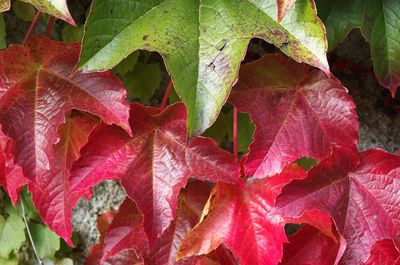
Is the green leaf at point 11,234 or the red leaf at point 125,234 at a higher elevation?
the red leaf at point 125,234

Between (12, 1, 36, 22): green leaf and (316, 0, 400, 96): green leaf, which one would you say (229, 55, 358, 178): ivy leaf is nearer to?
(316, 0, 400, 96): green leaf

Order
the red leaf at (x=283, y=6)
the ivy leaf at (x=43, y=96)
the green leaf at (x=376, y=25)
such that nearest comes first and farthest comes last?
the red leaf at (x=283, y=6)
the ivy leaf at (x=43, y=96)
the green leaf at (x=376, y=25)

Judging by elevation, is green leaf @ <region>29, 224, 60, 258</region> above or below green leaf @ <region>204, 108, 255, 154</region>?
below

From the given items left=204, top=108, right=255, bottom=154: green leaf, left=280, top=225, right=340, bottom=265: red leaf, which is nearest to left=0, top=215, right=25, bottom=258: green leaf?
left=204, top=108, right=255, bottom=154: green leaf

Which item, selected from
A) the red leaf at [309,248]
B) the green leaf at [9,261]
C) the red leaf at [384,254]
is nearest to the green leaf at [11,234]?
the green leaf at [9,261]

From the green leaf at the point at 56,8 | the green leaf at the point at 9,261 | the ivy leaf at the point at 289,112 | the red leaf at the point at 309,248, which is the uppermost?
the green leaf at the point at 56,8

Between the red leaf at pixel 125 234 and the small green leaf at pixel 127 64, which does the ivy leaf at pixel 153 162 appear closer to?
the red leaf at pixel 125 234

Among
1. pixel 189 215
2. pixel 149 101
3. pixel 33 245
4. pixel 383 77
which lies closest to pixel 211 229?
pixel 189 215
